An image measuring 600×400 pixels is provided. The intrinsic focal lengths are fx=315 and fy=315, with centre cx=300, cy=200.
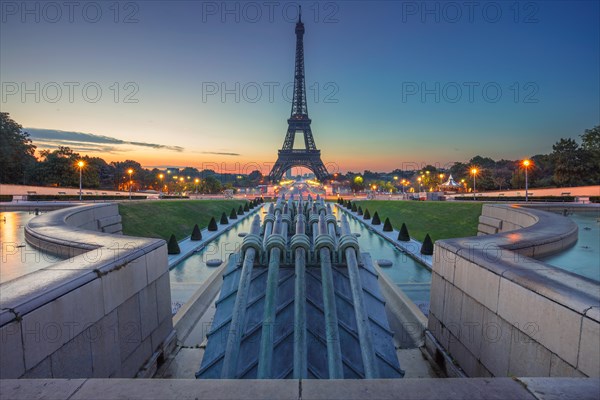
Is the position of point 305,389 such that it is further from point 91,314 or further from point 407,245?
point 407,245

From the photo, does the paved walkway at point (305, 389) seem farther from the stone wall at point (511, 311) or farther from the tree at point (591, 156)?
the tree at point (591, 156)

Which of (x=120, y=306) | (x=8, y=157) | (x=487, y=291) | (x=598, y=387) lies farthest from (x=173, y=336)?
(x=8, y=157)

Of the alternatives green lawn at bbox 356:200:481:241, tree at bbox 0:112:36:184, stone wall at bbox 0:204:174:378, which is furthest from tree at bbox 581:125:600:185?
tree at bbox 0:112:36:184

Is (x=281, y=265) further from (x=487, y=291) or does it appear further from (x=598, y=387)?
(x=598, y=387)

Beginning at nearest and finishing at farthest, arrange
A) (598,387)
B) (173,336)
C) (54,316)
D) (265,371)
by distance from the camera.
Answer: (598,387) < (54,316) < (265,371) < (173,336)

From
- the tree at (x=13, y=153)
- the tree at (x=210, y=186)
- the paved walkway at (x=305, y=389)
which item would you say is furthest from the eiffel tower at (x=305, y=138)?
the paved walkway at (x=305, y=389)

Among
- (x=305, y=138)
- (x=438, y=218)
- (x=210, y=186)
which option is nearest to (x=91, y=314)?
(x=438, y=218)
